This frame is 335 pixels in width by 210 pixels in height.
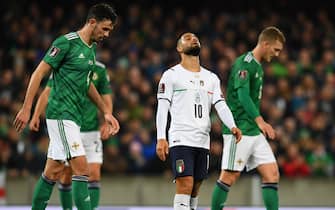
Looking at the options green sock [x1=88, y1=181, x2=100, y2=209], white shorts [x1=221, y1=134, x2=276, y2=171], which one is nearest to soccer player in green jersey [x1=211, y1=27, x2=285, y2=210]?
white shorts [x1=221, y1=134, x2=276, y2=171]

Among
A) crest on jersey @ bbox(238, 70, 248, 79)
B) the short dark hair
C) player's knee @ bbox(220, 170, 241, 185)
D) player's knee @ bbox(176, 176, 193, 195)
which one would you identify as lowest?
player's knee @ bbox(220, 170, 241, 185)

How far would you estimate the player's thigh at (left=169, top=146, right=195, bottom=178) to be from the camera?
788 cm

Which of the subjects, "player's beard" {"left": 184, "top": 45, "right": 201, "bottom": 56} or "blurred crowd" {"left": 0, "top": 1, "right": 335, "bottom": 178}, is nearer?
"player's beard" {"left": 184, "top": 45, "right": 201, "bottom": 56}

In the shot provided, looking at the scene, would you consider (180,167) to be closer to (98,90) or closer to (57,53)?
(57,53)

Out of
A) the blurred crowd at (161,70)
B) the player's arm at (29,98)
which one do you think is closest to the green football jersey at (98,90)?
the player's arm at (29,98)

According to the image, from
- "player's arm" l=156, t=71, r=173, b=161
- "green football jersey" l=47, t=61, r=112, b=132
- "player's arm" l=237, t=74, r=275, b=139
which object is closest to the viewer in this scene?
"player's arm" l=156, t=71, r=173, b=161

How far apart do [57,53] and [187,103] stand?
4.21 feet

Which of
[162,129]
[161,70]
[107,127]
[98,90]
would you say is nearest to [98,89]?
[98,90]

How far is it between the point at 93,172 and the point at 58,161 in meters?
1.81

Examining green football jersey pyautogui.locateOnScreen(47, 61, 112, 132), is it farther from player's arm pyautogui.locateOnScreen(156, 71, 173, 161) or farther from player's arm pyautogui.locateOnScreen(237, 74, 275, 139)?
player's arm pyautogui.locateOnScreen(156, 71, 173, 161)

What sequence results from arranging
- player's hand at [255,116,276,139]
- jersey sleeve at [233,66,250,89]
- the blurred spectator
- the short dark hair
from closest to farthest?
the short dark hair, player's hand at [255,116,276,139], jersey sleeve at [233,66,250,89], the blurred spectator

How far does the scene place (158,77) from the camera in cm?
1562

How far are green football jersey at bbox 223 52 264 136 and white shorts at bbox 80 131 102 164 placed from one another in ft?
5.31

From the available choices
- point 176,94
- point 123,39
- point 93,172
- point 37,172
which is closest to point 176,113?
point 176,94
